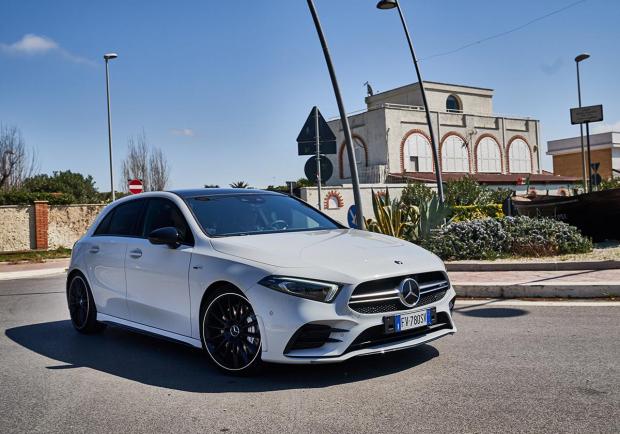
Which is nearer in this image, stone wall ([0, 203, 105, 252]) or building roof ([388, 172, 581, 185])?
stone wall ([0, 203, 105, 252])

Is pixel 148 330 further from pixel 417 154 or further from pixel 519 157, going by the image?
pixel 519 157

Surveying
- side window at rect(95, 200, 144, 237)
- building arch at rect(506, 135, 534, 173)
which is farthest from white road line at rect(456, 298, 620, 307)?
building arch at rect(506, 135, 534, 173)

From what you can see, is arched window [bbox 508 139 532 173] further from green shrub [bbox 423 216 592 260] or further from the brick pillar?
green shrub [bbox 423 216 592 260]

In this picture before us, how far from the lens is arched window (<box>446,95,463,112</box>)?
61094 millimetres

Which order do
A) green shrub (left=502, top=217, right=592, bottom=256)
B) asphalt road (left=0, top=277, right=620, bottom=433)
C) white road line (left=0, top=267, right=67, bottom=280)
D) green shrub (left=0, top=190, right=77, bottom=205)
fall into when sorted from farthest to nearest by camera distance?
green shrub (left=0, top=190, right=77, bottom=205) → white road line (left=0, top=267, right=67, bottom=280) → green shrub (left=502, top=217, right=592, bottom=256) → asphalt road (left=0, top=277, right=620, bottom=433)

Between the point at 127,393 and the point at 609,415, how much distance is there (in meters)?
3.37

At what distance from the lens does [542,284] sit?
8875 millimetres

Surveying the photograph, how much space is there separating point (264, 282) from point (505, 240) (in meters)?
8.45

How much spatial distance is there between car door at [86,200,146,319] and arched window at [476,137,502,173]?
181 feet

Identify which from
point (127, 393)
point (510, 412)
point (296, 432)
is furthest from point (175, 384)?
point (510, 412)

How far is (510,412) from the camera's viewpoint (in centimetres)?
402

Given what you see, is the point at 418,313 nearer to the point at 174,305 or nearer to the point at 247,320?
the point at 247,320

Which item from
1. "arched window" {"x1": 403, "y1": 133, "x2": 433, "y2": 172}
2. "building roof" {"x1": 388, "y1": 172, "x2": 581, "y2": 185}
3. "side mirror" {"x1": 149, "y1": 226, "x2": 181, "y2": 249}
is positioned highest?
"arched window" {"x1": 403, "y1": 133, "x2": 433, "y2": 172}

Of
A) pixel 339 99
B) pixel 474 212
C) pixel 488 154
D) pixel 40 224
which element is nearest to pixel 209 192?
pixel 339 99
